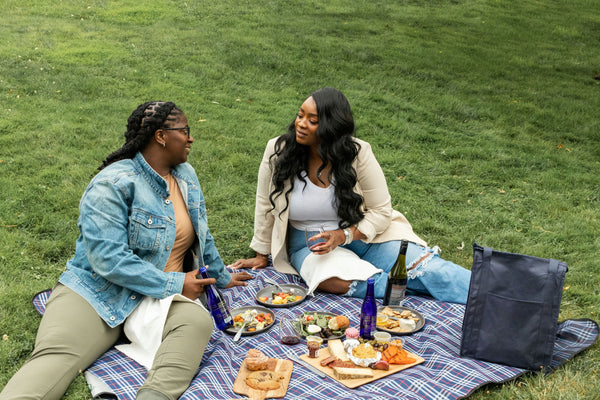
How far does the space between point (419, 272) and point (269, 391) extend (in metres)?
1.98

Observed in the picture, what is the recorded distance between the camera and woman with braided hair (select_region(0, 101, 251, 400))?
12.3 feet

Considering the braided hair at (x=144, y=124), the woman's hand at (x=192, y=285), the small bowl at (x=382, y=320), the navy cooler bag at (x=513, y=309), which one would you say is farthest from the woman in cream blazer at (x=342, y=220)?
the braided hair at (x=144, y=124)

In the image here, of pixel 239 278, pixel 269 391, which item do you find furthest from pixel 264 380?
pixel 239 278

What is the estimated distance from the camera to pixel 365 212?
5.44 m

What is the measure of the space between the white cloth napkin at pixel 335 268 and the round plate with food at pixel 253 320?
50 cm

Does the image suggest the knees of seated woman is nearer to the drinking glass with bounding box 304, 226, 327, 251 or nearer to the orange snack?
the drinking glass with bounding box 304, 226, 327, 251

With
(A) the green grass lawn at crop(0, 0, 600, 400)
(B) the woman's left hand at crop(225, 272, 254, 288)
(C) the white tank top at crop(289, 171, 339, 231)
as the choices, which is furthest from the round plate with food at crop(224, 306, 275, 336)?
(A) the green grass lawn at crop(0, 0, 600, 400)

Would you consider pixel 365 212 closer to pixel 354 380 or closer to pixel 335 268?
pixel 335 268

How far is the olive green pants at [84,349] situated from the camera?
3611 millimetres

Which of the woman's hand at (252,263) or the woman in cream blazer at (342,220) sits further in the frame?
the woman's hand at (252,263)

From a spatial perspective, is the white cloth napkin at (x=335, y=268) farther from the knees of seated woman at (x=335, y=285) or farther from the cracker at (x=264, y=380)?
the cracker at (x=264, y=380)

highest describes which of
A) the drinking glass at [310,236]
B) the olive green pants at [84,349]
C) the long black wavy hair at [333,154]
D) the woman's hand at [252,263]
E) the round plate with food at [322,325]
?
the long black wavy hair at [333,154]

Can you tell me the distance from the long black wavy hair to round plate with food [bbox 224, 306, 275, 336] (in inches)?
40.1

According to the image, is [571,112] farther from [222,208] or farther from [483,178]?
[222,208]
